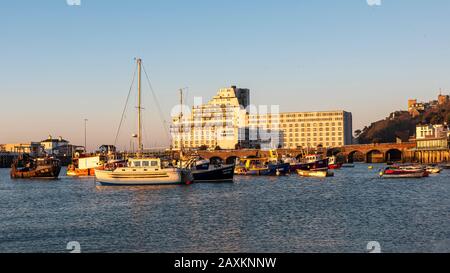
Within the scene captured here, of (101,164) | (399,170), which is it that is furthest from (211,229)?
(101,164)

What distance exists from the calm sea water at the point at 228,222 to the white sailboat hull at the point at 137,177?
412 inches

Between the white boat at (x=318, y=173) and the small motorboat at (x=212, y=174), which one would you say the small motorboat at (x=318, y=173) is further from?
the small motorboat at (x=212, y=174)

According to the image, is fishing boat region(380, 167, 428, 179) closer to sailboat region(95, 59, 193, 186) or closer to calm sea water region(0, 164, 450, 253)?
calm sea water region(0, 164, 450, 253)

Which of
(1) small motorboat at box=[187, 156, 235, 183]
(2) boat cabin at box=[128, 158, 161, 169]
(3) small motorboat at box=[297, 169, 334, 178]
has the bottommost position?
(3) small motorboat at box=[297, 169, 334, 178]

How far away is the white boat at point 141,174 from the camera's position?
74938 millimetres

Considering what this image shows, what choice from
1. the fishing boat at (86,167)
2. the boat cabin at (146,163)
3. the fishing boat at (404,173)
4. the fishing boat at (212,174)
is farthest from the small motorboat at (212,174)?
the fishing boat at (86,167)

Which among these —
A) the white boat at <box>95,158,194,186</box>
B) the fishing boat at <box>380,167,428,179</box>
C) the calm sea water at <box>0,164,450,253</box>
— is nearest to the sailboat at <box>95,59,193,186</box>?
the white boat at <box>95,158,194,186</box>

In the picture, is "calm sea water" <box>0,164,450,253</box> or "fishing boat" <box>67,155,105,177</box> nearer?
"calm sea water" <box>0,164,450,253</box>

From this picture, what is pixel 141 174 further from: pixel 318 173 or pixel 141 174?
pixel 318 173

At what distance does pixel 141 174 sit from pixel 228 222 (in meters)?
37.5

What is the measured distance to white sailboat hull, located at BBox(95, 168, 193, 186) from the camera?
7500 cm

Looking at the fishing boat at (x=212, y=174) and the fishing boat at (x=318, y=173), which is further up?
the fishing boat at (x=212, y=174)

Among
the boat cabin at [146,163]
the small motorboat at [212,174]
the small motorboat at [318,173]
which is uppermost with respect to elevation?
the boat cabin at [146,163]

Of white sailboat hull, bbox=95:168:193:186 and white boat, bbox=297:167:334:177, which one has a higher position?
white sailboat hull, bbox=95:168:193:186
